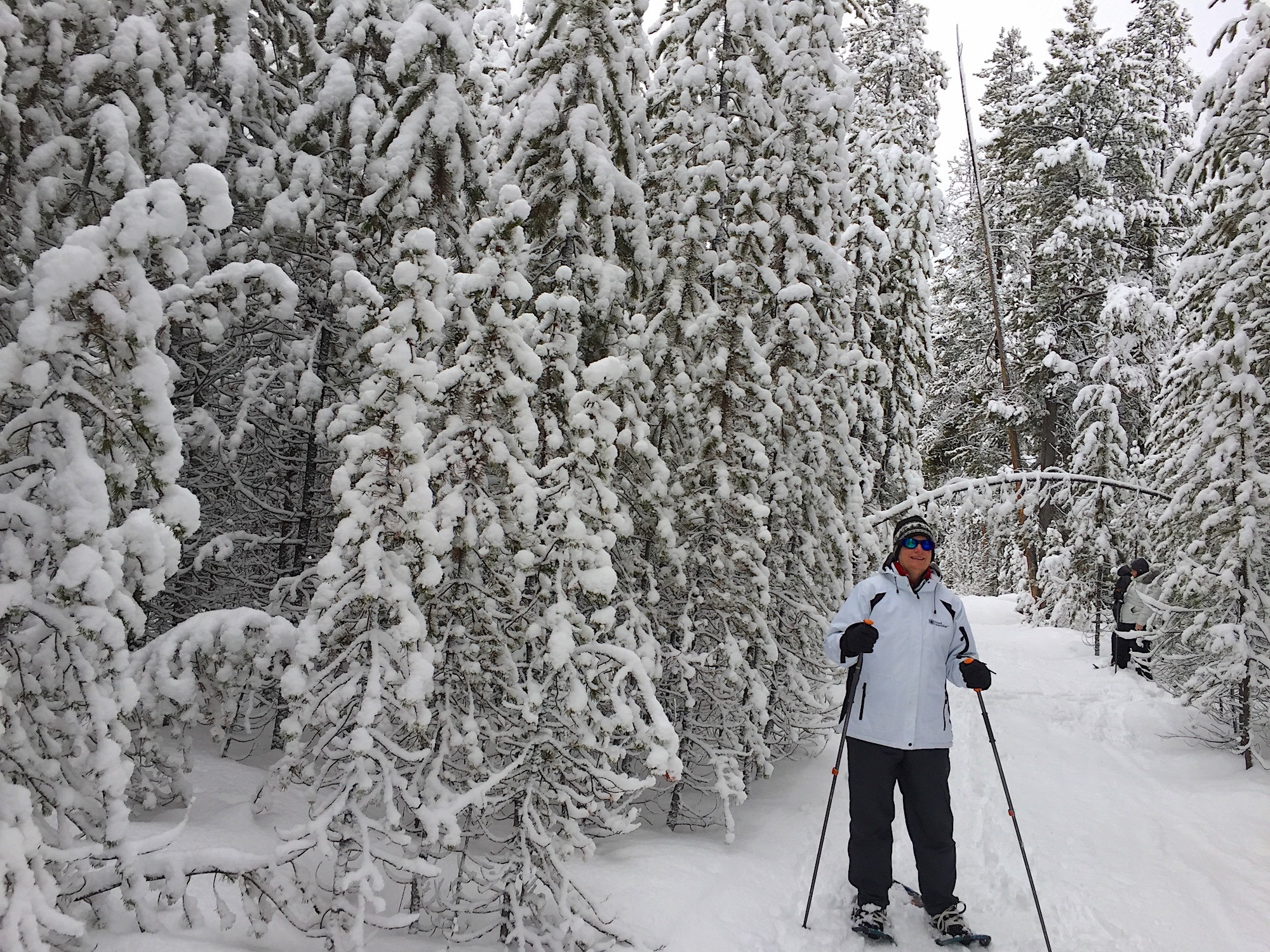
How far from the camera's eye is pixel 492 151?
637 cm

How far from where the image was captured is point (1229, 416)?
8672 mm

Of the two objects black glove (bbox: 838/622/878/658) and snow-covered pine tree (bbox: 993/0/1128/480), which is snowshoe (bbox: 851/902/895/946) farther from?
snow-covered pine tree (bbox: 993/0/1128/480)

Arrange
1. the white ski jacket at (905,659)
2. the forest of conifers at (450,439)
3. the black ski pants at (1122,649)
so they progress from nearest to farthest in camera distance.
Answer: the forest of conifers at (450,439), the white ski jacket at (905,659), the black ski pants at (1122,649)

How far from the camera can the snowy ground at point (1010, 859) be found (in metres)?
4.97

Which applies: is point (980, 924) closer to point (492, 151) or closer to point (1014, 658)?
point (492, 151)

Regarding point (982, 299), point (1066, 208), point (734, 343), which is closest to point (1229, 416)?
point (734, 343)

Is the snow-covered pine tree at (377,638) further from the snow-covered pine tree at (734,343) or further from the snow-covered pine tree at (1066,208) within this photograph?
the snow-covered pine tree at (1066,208)

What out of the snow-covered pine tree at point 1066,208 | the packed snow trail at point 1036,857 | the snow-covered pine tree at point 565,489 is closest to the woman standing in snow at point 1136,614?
the packed snow trail at point 1036,857

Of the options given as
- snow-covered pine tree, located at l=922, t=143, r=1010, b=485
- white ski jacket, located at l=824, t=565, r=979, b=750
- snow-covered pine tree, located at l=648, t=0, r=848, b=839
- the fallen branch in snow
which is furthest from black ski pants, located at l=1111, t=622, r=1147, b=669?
the fallen branch in snow

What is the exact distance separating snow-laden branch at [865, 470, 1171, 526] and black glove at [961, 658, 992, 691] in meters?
4.61

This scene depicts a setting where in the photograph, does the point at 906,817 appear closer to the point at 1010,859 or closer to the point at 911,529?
the point at 1010,859

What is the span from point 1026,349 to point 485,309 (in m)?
19.1

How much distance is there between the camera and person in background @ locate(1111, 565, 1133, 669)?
12406 millimetres

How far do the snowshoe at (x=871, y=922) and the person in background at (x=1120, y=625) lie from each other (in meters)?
8.59
